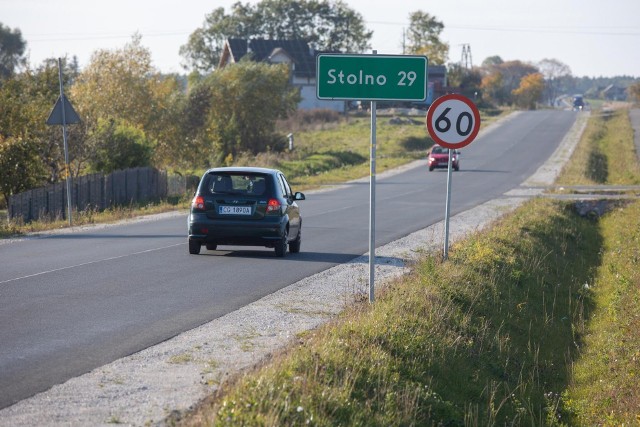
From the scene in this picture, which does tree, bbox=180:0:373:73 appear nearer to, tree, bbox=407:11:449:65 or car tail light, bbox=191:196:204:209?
tree, bbox=407:11:449:65

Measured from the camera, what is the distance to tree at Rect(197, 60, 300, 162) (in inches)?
2549

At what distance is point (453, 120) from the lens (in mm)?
15094

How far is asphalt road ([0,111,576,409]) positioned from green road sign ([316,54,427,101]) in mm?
2818

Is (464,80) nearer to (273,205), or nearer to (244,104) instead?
(244,104)

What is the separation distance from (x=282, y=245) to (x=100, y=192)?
54.3 ft

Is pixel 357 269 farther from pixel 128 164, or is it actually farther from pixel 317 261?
pixel 128 164

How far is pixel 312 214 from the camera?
29.1 m

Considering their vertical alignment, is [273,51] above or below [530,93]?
above

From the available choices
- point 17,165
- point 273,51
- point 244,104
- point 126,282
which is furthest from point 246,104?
point 126,282

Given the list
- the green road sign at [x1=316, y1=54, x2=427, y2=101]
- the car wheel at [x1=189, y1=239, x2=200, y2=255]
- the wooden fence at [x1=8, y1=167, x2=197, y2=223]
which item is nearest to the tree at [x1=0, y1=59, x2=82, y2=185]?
the wooden fence at [x1=8, y1=167, x2=197, y2=223]

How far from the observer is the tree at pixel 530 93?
481 ft

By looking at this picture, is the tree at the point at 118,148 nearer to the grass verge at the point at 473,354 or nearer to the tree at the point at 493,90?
the grass verge at the point at 473,354

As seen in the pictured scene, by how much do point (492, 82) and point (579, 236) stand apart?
148917 millimetres

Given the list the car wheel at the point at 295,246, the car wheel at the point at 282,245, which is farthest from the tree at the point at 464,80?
the car wheel at the point at 282,245
